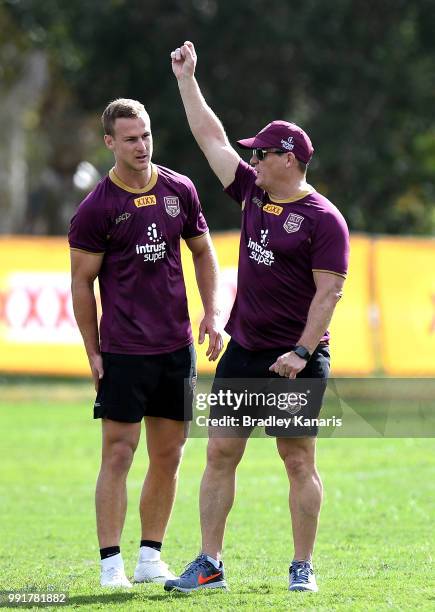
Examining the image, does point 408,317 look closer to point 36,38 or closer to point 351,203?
point 351,203

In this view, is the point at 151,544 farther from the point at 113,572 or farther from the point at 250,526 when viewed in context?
the point at 250,526

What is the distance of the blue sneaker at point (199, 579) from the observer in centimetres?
697

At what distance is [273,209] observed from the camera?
696cm

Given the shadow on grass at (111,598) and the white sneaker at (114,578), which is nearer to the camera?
the shadow on grass at (111,598)

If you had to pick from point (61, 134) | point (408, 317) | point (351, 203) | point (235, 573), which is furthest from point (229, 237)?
point (61, 134)

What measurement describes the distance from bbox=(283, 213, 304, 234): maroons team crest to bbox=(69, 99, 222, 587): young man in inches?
30.8

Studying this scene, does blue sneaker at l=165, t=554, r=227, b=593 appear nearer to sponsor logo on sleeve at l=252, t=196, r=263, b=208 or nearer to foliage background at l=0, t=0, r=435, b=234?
sponsor logo on sleeve at l=252, t=196, r=263, b=208

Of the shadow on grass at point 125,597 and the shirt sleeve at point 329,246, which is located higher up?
the shirt sleeve at point 329,246

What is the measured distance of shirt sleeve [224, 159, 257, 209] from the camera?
23.7 ft

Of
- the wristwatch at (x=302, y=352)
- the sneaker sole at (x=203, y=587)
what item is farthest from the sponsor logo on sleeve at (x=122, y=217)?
the sneaker sole at (x=203, y=587)

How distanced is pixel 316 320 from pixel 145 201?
4.08 feet

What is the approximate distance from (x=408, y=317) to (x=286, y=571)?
465 inches

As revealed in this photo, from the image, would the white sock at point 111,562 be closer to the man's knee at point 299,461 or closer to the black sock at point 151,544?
the black sock at point 151,544

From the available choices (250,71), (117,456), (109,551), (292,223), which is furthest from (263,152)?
(250,71)
